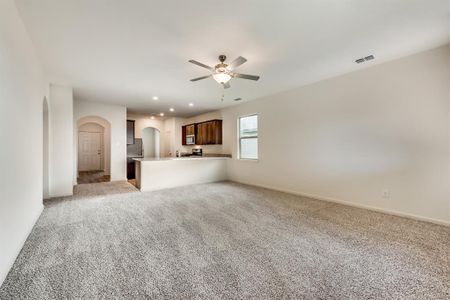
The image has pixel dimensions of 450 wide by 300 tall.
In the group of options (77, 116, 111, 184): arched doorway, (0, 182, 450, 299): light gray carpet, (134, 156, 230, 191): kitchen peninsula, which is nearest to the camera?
(0, 182, 450, 299): light gray carpet

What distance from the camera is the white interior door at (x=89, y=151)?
8.85m

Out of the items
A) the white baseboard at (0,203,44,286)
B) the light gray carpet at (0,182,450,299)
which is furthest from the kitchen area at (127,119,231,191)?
the white baseboard at (0,203,44,286)

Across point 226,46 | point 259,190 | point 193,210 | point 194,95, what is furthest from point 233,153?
point 226,46

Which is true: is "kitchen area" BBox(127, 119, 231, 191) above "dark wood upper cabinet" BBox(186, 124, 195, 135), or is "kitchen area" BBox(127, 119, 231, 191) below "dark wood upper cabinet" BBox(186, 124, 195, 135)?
below

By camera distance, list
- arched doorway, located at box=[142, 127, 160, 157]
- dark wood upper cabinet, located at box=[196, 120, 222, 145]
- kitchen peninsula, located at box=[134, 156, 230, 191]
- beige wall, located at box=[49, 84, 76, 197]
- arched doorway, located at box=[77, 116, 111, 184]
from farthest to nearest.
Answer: arched doorway, located at box=[142, 127, 160, 157] → arched doorway, located at box=[77, 116, 111, 184] → dark wood upper cabinet, located at box=[196, 120, 222, 145] → kitchen peninsula, located at box=[134, 156, 230, 191] → beige wall, located at box=[49, 84, 76, 197]

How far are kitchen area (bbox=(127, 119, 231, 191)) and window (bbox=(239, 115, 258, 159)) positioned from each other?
2.32ft

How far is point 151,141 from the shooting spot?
33.4ft

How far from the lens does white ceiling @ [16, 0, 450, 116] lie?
6.60ft

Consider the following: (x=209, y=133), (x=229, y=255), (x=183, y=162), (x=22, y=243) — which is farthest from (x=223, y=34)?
(x=209, y=133)

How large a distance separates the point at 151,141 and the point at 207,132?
164 inches

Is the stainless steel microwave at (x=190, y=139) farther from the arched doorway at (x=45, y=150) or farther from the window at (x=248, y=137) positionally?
→ the arched doorway at (x=45, y=150)

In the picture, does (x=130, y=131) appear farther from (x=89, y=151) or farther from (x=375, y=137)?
(x=375, y=137)

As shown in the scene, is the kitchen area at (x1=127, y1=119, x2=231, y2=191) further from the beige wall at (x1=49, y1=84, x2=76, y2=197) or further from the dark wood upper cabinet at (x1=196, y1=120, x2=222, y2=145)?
the beige wall at (x1=49, y1=84, x2=76, y2=197)

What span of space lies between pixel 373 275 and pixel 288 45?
2822 mm
